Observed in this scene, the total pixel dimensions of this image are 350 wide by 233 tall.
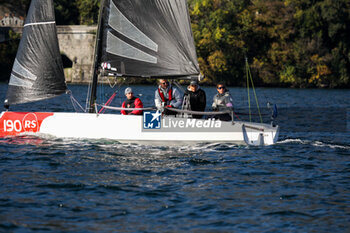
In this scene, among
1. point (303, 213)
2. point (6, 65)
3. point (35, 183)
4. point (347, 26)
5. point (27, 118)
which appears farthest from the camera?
point (6, 65)

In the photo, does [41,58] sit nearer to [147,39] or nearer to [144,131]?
[147,39]

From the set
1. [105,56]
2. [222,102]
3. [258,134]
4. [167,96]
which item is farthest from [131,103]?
A: [258,134]

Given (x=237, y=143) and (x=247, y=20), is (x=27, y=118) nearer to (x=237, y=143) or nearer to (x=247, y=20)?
(x=237, y=143)

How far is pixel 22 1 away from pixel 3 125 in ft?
242

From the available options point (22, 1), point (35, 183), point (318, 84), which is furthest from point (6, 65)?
point (35, 183)

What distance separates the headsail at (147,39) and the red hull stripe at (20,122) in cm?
284

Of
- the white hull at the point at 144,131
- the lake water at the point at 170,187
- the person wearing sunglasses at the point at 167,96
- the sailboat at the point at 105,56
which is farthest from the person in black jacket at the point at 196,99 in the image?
the lake water at the point at 170,187

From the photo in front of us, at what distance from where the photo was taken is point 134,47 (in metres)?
17.5

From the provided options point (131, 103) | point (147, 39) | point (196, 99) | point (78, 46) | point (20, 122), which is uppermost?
point (78, 46)

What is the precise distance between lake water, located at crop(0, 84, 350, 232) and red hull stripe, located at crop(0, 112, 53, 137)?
49 cm

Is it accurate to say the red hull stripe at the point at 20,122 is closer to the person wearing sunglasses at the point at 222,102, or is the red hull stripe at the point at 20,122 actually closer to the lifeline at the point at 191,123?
the lifeline at the point at 191,123

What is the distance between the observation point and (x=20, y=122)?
17484 mm

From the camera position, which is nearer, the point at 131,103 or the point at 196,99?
the point at 196,99

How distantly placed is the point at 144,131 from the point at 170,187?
4.94m
